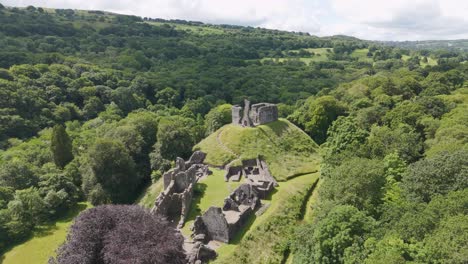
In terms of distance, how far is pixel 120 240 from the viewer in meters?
29.0

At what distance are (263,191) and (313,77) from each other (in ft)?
389

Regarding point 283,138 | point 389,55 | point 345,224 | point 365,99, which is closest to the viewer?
point 345,224

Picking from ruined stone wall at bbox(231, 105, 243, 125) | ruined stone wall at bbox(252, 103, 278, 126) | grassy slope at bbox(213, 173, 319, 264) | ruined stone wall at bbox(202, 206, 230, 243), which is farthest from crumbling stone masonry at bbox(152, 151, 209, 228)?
ruined stone wall at bbox(252, 103, 278, 126)

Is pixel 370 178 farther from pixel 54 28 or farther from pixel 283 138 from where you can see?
pixel 54 28

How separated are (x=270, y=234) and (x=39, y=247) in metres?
27.2

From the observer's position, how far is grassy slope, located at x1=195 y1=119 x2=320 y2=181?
56.3 metres

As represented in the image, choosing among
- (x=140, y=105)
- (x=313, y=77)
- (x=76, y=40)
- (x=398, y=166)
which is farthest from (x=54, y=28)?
(x=398, y=166)

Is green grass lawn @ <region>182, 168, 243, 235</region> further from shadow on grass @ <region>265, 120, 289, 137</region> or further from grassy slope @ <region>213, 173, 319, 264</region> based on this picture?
shadow on grass @ <region>265, 120, 289, 137</region>

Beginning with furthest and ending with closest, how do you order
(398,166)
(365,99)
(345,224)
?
(365,99)
(398,166)
(345,224)

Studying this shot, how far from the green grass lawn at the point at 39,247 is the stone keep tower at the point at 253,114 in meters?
32.8

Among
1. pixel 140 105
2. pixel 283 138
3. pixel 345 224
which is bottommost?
pixel 140 105

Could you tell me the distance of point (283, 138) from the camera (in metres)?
63.4

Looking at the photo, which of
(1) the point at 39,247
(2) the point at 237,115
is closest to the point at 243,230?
(1) the point at 39,247

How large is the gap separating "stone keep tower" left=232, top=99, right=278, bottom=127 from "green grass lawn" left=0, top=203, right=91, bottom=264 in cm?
3283
